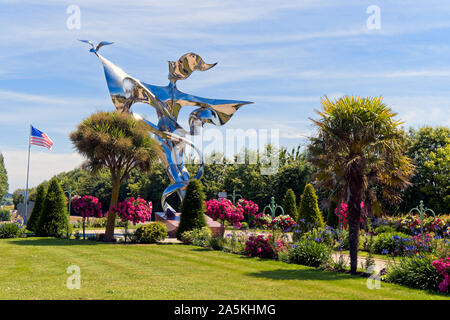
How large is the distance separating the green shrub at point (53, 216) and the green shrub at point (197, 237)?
21.8ft

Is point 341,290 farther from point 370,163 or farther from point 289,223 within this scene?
point 289,223

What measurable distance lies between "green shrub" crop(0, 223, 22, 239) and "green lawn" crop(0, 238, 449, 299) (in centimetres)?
601

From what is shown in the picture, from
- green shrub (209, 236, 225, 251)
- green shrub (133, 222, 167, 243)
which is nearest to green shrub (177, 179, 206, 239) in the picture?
green shrub (133, 222, 167, 243)

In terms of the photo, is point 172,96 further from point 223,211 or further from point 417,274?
point 417,274

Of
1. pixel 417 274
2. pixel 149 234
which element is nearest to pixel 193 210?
pixel 149 234

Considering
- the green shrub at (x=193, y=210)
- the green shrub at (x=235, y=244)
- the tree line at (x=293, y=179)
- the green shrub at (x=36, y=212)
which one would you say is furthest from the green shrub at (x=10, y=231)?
the green shrub at (x=235, y=244)

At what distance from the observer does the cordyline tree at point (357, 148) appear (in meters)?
12.0

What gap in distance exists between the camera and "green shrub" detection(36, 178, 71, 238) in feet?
74.1

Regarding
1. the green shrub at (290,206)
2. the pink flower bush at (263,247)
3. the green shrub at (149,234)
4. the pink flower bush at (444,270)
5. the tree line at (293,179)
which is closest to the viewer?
the pink flower bush at (444,270)

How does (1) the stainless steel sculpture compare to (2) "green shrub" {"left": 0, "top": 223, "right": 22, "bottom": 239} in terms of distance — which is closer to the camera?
(2) "green shrub" {"left": 0, "top": 223, "right": 22, "bottom": 239}

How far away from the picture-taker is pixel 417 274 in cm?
1030

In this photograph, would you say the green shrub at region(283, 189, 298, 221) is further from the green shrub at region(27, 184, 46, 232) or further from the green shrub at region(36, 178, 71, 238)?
the green shrub at region(27, 184, 46, 232)

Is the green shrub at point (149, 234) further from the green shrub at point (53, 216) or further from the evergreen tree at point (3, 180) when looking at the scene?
the evergreen tree at point (3, 180)
